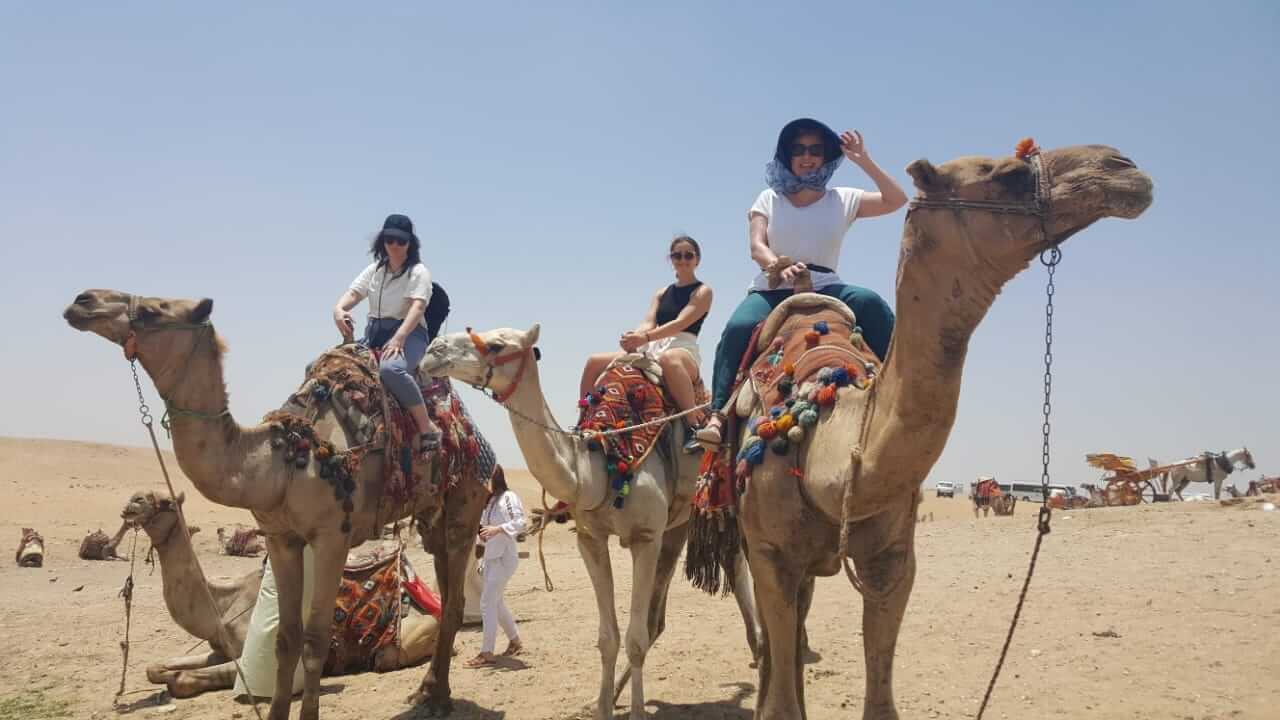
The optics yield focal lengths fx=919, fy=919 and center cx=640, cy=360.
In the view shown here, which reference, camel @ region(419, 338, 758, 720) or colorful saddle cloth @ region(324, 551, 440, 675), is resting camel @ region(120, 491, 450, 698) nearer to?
colorful saddle cloth @ region(324, 551, 440, 675)

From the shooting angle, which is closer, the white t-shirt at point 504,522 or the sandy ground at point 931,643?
the sandy ground at point 931,643

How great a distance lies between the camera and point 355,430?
685 centimetres

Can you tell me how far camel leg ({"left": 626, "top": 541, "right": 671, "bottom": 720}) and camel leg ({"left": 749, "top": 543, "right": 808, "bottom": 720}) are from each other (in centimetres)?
204

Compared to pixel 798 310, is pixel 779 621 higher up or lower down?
lower down

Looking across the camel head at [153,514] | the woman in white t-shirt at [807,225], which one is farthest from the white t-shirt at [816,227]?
the camel head at [153,514]

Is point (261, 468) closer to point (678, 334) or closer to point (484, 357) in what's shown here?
point (484, 357)

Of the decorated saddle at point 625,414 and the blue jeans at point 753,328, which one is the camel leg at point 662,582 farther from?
the blue jeans at point 753,328

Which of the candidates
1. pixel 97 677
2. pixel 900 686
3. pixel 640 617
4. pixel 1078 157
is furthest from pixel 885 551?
pixel 97 677

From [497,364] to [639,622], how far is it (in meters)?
2.14

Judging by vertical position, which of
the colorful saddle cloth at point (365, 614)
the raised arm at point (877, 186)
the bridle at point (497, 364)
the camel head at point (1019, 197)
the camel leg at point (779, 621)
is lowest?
Result: the colorful saddle cloth at point (365, 614)

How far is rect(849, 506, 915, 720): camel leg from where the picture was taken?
14.4 ft

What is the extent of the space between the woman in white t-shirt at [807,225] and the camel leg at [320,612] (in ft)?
9.42

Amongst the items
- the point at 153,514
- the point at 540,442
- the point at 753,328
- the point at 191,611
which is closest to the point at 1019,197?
the point at 753,328

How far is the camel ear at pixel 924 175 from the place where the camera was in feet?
11.7
